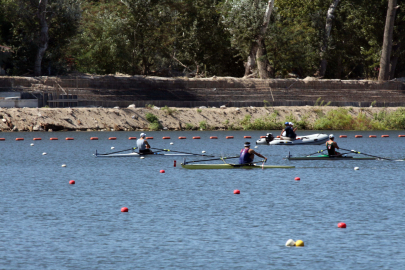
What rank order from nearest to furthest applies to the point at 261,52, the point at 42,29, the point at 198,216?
the point at 198,216 → the point at 42,29 → the point at 261,52

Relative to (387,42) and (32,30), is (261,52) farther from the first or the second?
(32,30)

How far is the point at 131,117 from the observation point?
66062 mm

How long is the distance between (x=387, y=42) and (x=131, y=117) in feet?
113

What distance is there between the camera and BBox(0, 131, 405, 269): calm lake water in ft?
50.4

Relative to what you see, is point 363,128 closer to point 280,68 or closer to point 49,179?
point 280,68

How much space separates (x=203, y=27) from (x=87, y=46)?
50.2 feet

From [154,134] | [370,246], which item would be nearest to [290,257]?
[370,246]

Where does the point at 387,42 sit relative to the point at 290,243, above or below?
above

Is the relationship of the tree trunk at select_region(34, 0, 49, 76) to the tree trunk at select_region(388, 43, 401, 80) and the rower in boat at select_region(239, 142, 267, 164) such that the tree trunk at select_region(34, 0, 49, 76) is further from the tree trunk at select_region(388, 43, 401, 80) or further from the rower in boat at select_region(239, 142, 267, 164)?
the tree trunk at select_region(388, 43, 401, 80)

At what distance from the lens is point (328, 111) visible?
230 feet

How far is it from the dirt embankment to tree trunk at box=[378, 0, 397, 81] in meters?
10.4

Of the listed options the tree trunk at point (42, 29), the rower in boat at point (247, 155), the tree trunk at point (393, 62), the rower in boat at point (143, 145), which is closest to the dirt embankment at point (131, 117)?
the tree trunk at point (42, 29)

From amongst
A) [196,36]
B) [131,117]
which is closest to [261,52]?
[196,36]

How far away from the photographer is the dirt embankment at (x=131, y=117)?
206 feet
